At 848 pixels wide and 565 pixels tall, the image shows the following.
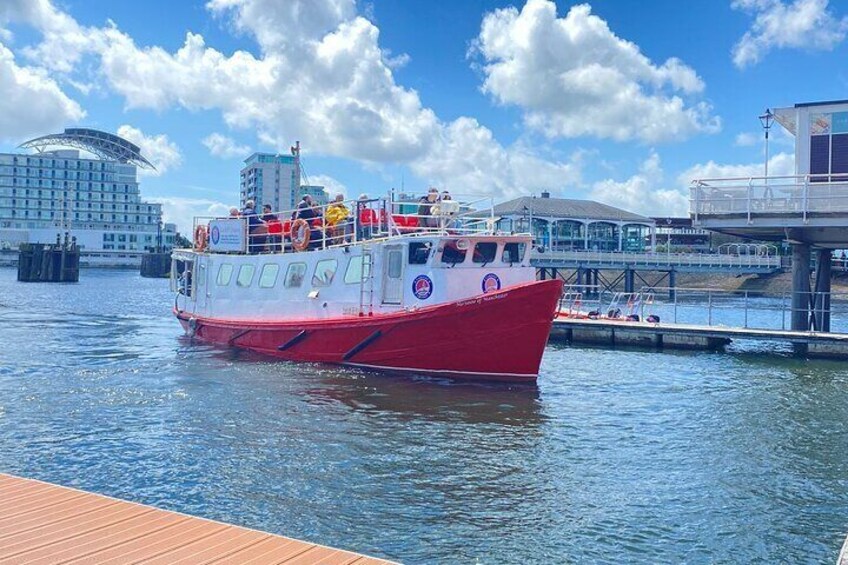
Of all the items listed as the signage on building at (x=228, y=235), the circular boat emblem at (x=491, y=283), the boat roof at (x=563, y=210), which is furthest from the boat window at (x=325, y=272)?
the boat roof at (x=563, y=210)

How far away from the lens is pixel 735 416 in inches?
690

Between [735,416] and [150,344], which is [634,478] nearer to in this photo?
[735,416]

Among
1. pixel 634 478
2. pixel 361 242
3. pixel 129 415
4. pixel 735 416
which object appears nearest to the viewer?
pixel 634 478

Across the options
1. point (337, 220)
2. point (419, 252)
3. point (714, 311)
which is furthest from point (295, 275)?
point (714, 311)

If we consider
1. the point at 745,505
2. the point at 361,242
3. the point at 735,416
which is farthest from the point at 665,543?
the point at 361,242

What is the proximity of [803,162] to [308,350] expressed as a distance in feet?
71.9

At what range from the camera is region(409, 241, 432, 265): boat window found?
2178 centimetres

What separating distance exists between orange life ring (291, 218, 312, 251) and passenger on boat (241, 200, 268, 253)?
2.95 m

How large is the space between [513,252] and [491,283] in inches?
49.7

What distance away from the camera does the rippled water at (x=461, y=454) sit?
10047mm

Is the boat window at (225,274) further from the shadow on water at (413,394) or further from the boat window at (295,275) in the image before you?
the shadow on water at (413,394)

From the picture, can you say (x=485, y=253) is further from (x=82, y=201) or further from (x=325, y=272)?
(x=82, y=201)

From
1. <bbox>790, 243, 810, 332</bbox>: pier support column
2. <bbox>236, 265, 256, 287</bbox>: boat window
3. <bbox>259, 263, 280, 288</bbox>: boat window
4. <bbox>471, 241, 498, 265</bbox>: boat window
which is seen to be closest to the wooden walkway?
<bbox>471, 241, 498, 265</bbox>: boat window

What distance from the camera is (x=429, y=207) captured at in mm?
24438
